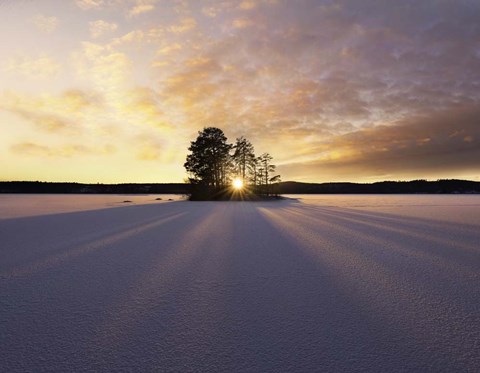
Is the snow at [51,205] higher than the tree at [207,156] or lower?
lower

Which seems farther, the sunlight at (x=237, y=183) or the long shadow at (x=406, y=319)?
the sunlight at (x=237, y=183)

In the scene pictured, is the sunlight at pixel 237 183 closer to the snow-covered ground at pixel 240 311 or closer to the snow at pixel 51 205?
the snow at pixel 51 205

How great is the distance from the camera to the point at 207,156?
45094 mm

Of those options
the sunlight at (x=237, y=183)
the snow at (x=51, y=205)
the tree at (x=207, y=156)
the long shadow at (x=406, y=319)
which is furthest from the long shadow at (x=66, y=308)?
the sunlight at (x=237, y=183)

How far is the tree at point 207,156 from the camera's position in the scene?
45250mm

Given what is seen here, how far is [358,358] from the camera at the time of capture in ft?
7.95

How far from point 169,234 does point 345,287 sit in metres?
7.14

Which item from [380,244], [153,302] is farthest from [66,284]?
[380,244]

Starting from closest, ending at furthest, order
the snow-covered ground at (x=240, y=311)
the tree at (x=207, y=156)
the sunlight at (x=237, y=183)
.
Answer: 1. the snow-covered ground at (x=240, y=311)
2. the tree at (x=207, y=156)
3. the sunlight at (x=237, y=183)

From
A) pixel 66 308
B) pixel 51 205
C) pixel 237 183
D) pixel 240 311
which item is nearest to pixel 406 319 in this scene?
pixel 240 311

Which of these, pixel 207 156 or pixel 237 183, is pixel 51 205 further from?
pixel 237 183

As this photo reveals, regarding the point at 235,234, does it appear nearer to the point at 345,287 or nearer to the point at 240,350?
the point at 345,287

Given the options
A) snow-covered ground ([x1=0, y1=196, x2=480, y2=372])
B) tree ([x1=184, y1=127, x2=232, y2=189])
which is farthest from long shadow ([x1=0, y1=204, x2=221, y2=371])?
tree ([x1=184, y1=127, x2=232, y2=189])

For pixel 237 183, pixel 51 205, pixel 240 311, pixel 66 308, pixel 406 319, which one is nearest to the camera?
pixel 406 319
